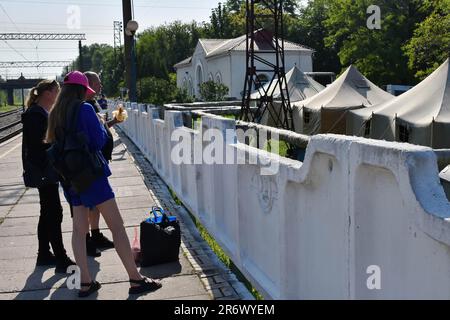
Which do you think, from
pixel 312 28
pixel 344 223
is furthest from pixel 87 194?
pixel 312 28

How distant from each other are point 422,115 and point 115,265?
9.92m

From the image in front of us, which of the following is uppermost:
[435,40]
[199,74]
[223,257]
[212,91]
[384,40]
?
[384,40]

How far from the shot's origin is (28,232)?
21.8 ft

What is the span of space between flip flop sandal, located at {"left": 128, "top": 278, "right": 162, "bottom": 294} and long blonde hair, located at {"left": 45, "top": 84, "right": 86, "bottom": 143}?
54.8 inches

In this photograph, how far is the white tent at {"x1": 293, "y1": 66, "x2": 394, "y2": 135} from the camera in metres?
18.0

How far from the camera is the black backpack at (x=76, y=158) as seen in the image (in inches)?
156

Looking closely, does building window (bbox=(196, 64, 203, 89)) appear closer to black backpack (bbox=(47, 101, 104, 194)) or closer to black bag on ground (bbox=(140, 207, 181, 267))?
black bag on ground (bbox=(140, 207, 181, 267))

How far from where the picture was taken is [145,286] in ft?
14.5

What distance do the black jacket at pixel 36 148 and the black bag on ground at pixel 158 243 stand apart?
39.6 inches

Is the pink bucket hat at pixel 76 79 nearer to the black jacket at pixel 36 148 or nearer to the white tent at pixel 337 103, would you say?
the black jacket at pixel 36 148

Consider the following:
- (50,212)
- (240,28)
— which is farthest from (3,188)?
(240,28)

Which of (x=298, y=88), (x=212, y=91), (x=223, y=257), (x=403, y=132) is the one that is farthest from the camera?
(x=212, y=91)

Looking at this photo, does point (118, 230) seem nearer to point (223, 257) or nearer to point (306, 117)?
point (223, 257)

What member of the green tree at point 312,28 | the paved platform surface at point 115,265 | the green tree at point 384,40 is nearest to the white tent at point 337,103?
the paved platform surface at point 115,265
